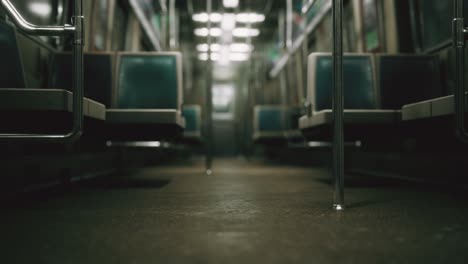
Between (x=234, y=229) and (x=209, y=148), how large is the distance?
3.22 meters

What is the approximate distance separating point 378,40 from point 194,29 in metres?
7.54

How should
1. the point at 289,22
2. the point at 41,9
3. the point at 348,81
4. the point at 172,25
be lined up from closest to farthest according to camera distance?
the point at 41,9 < the point at 348,81 < the point at 289,22 < the point at 172,25

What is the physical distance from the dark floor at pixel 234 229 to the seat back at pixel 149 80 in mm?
1234

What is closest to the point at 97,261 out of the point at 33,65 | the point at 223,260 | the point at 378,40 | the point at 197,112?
the point at 223,260

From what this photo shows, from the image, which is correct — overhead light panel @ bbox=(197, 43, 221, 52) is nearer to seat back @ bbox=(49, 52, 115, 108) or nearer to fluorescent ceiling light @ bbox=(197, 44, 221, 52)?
fluorescent ceiling light @ bbox=(197, 44, 221, 52)

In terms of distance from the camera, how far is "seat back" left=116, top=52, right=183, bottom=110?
3.35 meters

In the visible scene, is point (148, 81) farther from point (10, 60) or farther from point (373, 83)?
point (373, 83)

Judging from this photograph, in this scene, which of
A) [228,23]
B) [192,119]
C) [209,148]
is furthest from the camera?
[228,23]

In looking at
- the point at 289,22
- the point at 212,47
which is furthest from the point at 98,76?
the point at 212,47

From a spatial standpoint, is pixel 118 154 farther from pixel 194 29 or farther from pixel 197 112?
pixel 194 29

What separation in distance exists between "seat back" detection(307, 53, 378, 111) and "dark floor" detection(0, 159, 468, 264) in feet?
3.57

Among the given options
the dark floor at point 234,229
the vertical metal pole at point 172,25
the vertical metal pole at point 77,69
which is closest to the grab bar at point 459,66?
the dark floor at point 234,229

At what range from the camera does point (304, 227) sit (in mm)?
1424

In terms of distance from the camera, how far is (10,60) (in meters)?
2.26
